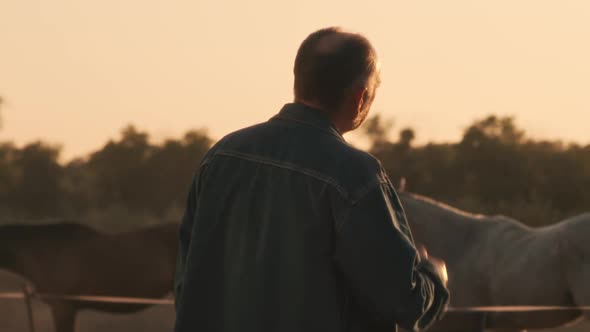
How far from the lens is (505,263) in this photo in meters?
6.88

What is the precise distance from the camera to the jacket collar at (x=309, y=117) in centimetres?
197

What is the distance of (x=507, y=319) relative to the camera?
264 inches

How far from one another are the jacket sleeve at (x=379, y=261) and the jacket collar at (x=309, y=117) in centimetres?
18

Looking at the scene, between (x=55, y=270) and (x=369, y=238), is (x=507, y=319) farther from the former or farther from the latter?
(x=369, y=238)

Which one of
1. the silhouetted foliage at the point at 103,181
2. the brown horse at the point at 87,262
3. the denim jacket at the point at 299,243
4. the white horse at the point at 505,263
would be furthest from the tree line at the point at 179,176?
the denim jacket at the point at 299,243

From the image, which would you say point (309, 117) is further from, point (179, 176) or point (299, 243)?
point (179, 176)

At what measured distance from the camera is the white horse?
6543mm

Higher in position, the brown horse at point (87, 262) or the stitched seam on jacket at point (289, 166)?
the stitched seam on jacket at point (289, 166)

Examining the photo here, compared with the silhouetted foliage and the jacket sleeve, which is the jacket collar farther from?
the silhouetted foliage

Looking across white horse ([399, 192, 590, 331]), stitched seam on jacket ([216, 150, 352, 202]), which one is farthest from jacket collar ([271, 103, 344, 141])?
white horse ([399, 192, 590, 331])

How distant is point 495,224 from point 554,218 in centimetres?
1549

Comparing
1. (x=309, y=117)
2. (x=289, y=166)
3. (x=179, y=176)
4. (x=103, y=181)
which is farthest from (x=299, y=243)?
(x=179, y=176)

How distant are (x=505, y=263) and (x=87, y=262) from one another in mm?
3666

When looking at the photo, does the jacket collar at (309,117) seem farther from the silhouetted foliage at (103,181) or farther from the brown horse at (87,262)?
the silhouetted foliage at (103,181)
